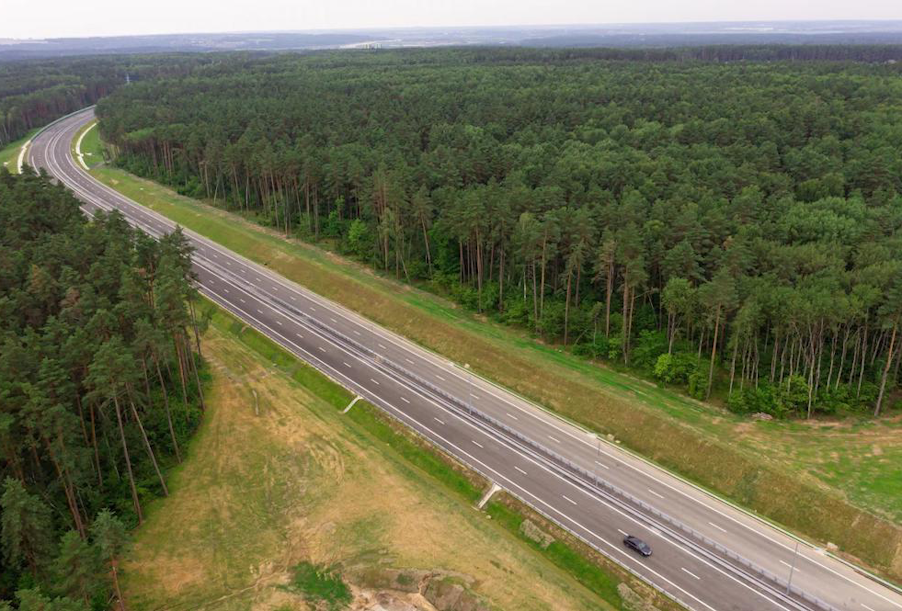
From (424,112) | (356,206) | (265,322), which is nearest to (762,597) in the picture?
Result: (265,322)

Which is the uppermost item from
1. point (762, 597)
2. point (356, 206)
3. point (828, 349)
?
point (356, 206)

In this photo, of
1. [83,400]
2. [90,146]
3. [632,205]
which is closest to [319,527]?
[83,400]

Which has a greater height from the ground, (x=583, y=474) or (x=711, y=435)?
(x=711, y=435)

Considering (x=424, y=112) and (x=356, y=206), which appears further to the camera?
(x=424, y=112)

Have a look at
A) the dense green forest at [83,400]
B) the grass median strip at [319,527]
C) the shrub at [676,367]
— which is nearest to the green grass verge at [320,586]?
the grass median strip at [319,527]

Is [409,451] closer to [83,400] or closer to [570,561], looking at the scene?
[570,561]

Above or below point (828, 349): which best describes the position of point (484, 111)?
above

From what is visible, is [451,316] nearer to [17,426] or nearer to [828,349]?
[828,349]

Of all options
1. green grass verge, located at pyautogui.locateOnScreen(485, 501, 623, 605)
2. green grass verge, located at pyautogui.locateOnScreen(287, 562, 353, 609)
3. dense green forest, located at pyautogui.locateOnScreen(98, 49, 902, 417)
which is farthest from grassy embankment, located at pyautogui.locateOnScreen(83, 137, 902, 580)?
green grass verge, located at pyautogui.locateOnScreen(287, 562, 353, 609)
